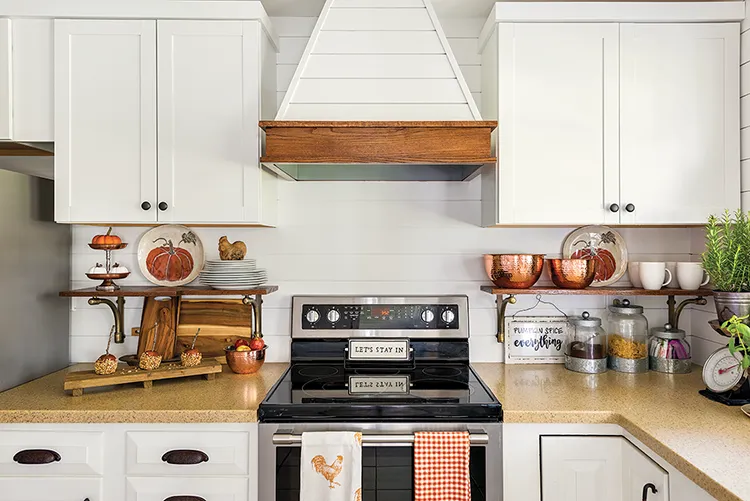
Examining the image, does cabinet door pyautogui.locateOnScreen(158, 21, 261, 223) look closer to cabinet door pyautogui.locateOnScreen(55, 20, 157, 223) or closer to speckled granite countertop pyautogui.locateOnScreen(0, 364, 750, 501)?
cabinet door pyautogui.locateOnScreen(55, 20, 157, 223)

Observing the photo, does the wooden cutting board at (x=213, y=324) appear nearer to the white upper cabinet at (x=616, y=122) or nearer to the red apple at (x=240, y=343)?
the red apple at (x=240, y=343)

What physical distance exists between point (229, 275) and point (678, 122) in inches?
71.9

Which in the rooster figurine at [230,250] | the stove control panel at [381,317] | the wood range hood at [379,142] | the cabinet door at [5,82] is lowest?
the stove control panel at [381,317]

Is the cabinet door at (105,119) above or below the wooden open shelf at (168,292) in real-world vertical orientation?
above

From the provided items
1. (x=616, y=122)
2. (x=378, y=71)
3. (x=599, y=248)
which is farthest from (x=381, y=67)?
(x=599, y=248)

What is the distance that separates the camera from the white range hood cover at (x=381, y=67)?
6.48ft

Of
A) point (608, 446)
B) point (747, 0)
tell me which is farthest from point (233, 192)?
point (747, 0)

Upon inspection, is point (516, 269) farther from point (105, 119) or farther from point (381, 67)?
point (105, 119)

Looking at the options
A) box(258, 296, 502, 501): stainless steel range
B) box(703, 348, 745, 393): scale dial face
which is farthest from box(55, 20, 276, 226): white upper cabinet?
box(703, 348, 745, 393): scale dial face

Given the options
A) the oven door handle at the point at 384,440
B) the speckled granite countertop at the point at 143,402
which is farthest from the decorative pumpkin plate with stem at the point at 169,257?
the oven door handle at the point at 384,440

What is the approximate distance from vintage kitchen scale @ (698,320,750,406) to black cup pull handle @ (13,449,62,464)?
2.11 metres

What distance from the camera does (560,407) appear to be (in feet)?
5.67

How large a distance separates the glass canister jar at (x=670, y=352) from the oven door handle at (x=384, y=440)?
3.19ft

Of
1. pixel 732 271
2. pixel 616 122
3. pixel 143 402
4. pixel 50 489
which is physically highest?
pixel 616 122
